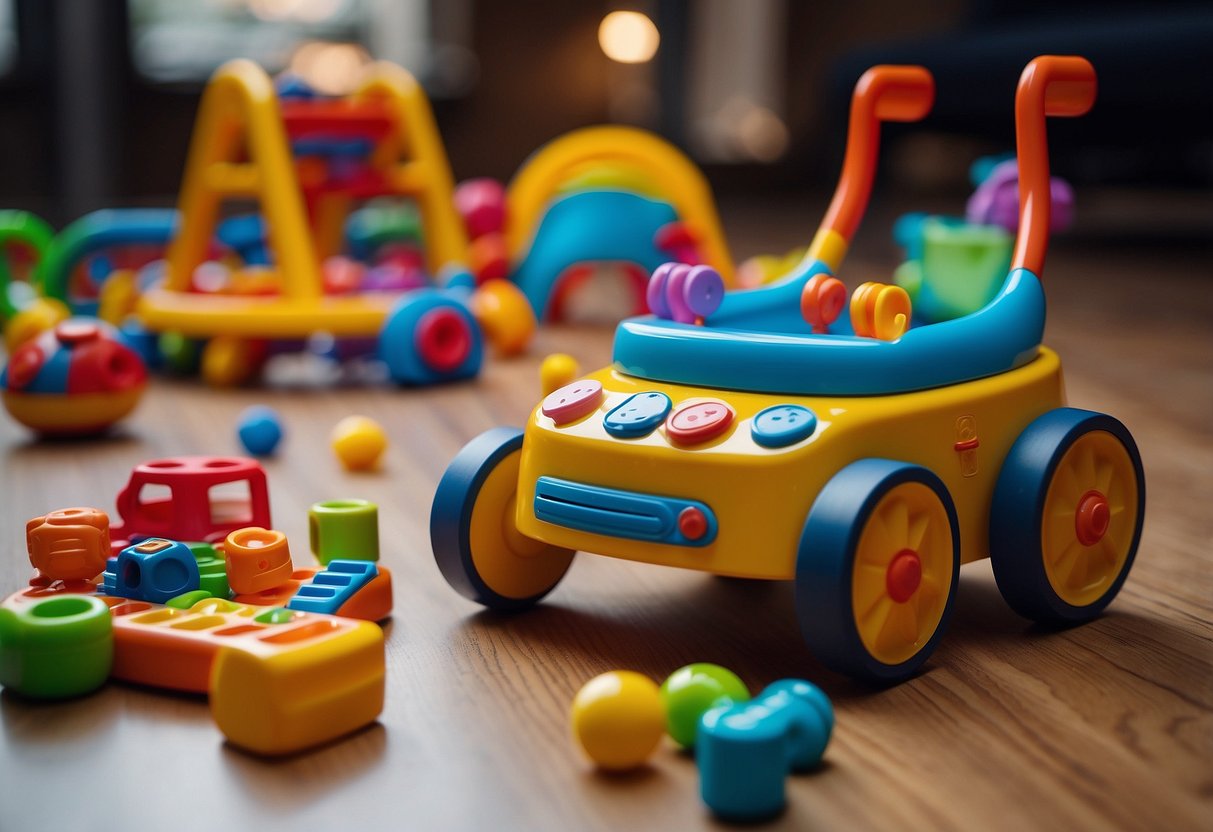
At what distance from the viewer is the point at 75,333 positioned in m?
1.64

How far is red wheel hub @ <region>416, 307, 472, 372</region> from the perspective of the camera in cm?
196

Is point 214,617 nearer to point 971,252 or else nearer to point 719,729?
point 719,729

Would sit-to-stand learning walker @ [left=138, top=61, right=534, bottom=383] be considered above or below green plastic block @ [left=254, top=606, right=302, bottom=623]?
above

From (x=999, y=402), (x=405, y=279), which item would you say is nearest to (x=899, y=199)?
(x=405, y=279)

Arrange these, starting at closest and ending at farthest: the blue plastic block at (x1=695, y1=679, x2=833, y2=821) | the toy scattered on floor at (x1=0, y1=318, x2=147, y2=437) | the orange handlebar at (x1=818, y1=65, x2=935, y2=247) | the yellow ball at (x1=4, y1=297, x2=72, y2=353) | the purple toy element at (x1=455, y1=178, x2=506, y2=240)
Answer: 1. the blue plastic block at (x1=695, y1=679, x2=833, y2=821)
2. the orange handlebar at (x1=818, y1=65, x2=935, y2=247)
3. the toy scattered on floor at (x1=0, y1=318, x2=147, y2=437)
4. the yellow ball at (x1=4, y1=297, x2=72, y2=353)
5. the purple toy element at (x1=455, y1=178, x2=506, y2=240)

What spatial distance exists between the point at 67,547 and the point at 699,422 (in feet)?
1.52

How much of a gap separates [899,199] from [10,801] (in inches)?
180

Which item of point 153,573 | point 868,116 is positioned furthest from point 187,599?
point 868,116

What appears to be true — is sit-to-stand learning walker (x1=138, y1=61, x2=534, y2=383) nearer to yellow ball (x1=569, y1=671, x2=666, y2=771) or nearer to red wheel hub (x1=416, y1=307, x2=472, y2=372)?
red wheel hub (x1=416, y1=307, x2=472, y2=372)

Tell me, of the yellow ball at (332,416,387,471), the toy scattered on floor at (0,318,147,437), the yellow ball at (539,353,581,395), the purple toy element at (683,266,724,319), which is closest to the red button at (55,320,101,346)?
the toy scattered on floor at (0,318,147,437)

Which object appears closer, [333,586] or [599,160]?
[333,586]

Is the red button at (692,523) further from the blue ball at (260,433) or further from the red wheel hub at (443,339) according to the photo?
the red wheel hub at (443,339)

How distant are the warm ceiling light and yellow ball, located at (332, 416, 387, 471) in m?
3.34

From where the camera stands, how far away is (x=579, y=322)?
2.60m
